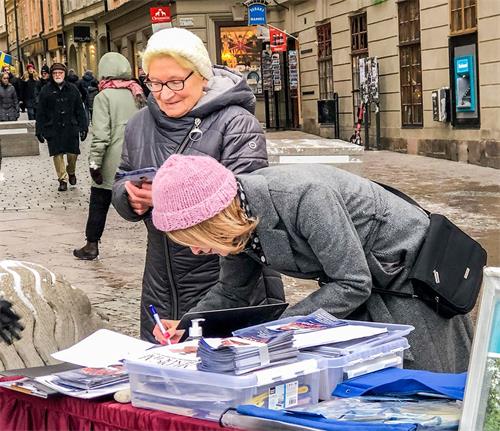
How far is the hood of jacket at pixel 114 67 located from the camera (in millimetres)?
8367

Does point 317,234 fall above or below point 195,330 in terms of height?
above

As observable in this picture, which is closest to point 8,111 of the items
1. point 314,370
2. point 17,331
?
point 17,331

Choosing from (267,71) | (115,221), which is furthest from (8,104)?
(115,221)

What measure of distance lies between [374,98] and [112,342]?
64.1 feet

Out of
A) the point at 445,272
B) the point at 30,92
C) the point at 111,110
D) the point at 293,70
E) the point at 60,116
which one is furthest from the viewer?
the point at 30,92

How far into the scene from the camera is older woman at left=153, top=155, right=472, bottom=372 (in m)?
2.75

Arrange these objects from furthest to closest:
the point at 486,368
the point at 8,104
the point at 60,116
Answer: the point at 8,104, the point at 60,116, the point at 486,368

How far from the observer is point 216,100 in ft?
13.3

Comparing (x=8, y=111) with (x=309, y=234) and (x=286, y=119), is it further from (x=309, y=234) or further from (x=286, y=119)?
(x=309, y=234)

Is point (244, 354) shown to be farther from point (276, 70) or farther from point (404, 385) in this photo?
point (276, 70)

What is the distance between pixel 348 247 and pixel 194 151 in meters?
1.27

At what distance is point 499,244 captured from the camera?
9.73m

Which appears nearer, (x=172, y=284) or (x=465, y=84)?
(x=172, y=284)

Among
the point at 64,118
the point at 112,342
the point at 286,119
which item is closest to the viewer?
the point at 112,342
